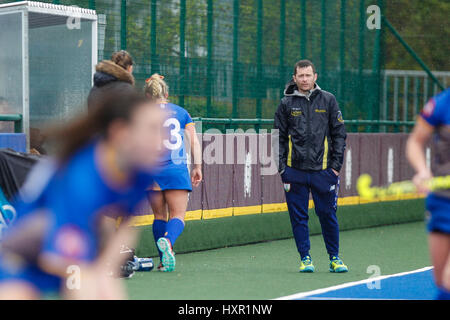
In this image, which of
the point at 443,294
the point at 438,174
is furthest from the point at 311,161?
the point at 443,294

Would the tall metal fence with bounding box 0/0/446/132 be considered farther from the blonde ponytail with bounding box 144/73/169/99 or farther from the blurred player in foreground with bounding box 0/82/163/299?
the blurred player in foreground with bounding box 0/82/163/299

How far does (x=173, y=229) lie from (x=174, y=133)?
2.99ft

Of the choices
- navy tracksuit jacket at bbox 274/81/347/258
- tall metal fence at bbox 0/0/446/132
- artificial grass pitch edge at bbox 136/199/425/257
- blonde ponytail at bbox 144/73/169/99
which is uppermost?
tall metal fence at bbox 0/0/446/132

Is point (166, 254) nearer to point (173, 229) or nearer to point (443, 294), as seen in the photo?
point (173, 229)

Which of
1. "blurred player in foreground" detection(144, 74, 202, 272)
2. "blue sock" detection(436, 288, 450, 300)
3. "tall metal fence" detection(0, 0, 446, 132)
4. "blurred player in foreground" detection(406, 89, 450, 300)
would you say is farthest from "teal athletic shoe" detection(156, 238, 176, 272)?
"blue sock" detection(436, 288, 450, 300)

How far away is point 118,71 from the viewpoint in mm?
8039

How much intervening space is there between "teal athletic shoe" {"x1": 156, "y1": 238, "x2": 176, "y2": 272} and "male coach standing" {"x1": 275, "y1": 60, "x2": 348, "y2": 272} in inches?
49.5

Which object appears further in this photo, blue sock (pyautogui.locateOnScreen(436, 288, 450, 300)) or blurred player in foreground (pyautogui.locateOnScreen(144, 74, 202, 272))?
blurred player in foreground (pyautogui.locateOnScreen(144, 74, 202, 272))

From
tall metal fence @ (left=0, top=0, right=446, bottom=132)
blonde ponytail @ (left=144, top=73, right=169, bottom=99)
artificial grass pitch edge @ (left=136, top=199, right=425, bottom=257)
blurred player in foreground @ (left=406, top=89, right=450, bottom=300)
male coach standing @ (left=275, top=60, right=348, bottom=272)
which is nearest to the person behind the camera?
blurred player in foreground @ (left=406, top=89, right=450, bottom=300)

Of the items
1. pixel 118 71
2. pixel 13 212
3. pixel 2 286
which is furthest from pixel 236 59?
pixel 2 286

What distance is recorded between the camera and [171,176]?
28.8 ft

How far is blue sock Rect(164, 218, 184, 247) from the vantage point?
8.65 metres

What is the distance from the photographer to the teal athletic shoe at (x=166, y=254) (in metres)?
8.57

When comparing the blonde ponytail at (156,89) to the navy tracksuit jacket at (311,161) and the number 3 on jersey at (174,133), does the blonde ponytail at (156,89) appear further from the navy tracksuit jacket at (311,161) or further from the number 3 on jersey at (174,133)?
the navy tracksuit jacket at (311,161)
